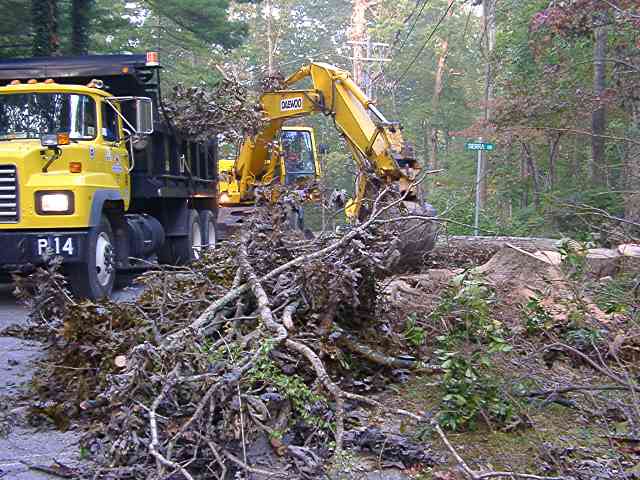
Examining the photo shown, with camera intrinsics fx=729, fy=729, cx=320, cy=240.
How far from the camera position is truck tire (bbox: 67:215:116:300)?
848 cm

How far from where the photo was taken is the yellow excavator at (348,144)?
9664 millimetres

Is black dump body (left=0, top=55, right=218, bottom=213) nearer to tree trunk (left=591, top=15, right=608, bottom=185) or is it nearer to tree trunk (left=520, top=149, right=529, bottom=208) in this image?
tree trunk (left=591, top=15, right=608, bottom=185)

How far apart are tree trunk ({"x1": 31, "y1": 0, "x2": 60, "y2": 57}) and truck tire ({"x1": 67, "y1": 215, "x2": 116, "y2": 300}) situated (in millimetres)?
8048

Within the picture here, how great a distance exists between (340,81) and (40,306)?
21.7ft

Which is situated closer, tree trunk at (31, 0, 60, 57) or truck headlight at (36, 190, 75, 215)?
truck headlight at (36, 190, 75, 215)

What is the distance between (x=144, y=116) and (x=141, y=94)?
1.27 metres

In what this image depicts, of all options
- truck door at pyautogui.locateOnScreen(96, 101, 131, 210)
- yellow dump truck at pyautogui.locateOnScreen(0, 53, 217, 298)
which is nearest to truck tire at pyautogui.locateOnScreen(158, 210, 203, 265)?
yellow dump truck at pyautogui.locateOnScreen(0, 53, 217, 298)

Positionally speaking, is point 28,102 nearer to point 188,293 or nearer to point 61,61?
→ point 61,61

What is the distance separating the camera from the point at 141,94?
10.7 meters

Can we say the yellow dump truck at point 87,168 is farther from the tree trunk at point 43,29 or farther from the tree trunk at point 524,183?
the tree trunk at point 524,183

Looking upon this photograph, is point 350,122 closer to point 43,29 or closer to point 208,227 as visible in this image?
point 208,227

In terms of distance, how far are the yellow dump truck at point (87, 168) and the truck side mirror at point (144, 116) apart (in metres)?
0.01

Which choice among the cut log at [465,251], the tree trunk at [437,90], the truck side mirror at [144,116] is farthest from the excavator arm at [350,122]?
the tree trunk at [437,90]

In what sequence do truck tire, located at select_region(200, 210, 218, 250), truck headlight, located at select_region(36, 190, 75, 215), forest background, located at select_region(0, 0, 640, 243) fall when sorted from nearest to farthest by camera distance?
1. truck headlight, located at select_region(36, 190, 75, 215)
2. forest background, located at select_region(0, 0, 640, 243)
3. truck tire, located at select_region(200, 210, 218, 250)
